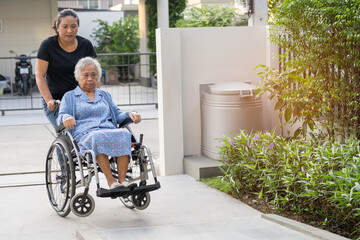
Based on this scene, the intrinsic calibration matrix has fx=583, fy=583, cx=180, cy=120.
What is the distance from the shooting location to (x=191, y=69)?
5910mm

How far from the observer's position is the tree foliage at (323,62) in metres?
4.50

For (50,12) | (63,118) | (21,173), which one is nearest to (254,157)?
(63,118)

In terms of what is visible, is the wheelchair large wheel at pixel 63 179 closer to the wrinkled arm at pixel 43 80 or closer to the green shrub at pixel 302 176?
the wrinkled arm at pixel 43 80

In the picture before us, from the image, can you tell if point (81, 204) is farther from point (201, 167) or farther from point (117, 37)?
point (117, 37)

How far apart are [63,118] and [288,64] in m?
2.27

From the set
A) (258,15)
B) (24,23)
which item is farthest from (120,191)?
(24,23)

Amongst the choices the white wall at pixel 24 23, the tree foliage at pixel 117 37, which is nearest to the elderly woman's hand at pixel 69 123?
the white wall at pixel 24 23

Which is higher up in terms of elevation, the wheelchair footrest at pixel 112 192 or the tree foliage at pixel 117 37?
the tree foliage at pixel 117 37

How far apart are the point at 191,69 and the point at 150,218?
2082mm

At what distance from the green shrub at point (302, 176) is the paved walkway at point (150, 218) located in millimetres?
Result: 214

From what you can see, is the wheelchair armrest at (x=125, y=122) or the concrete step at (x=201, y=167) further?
the concrete step at (x=201, y=167)

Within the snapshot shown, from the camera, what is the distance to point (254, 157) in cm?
466

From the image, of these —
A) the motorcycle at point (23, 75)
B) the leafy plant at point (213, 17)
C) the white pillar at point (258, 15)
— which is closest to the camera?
the white pillar at point (258, 15)

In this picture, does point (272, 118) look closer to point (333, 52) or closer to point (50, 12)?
point (333, 52)
